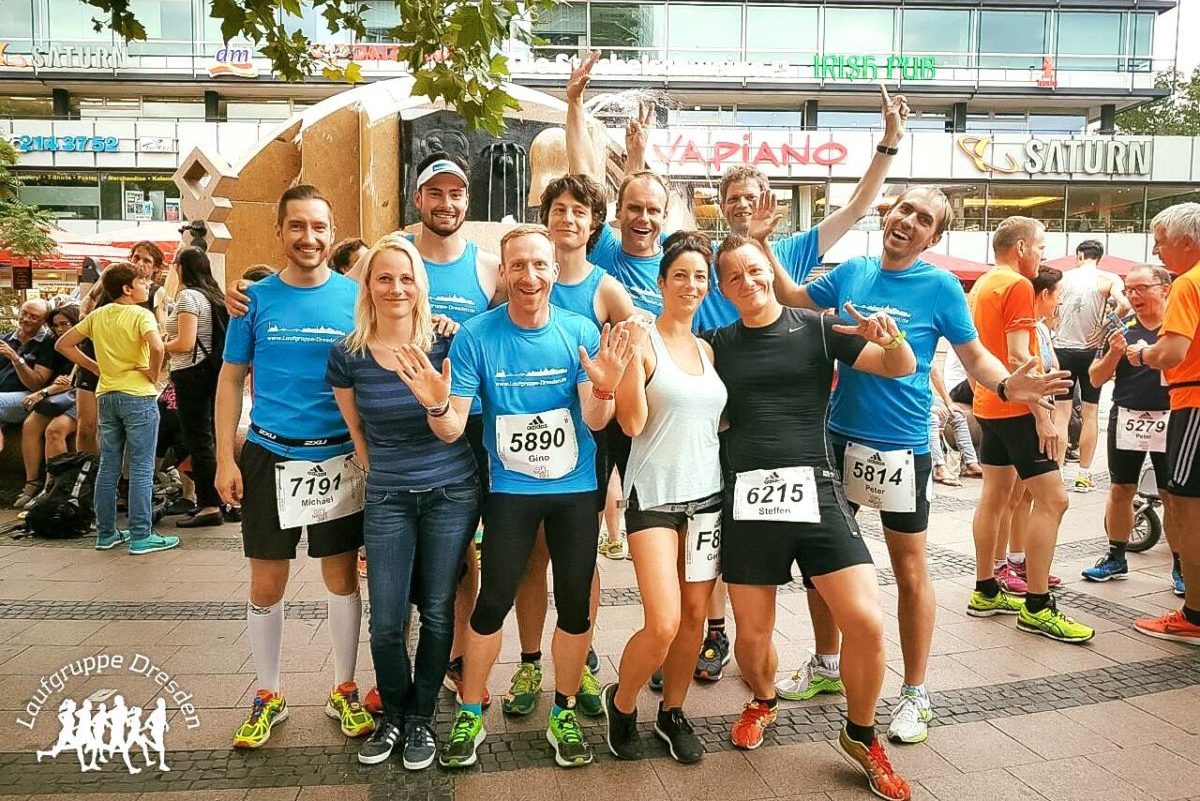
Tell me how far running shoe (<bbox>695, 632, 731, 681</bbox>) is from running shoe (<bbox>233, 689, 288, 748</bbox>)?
1.76 meters

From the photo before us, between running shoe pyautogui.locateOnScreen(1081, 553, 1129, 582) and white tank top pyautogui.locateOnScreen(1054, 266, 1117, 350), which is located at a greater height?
white tank top pyautogui.locateOnScreen(1054, 266, 1117, 350)

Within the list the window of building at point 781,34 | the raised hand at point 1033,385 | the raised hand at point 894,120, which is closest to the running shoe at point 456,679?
the raised hand at point 1033,385

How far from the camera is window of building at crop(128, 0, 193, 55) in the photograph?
3469 centimetres

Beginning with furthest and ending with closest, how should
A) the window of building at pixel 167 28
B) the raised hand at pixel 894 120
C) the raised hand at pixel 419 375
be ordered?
the window of building at pixel 167 28 < the raised hand at pixel 894 120 < the raised hand at pixel 419 375

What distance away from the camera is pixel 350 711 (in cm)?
348

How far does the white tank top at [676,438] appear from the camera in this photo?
3176 mm

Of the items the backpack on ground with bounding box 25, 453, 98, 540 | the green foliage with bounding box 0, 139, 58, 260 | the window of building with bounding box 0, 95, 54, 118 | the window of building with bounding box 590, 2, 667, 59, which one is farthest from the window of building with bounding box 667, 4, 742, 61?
the backpack on ground with bounding box 25, 453, 98, 540

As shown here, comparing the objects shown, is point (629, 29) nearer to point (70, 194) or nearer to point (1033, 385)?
point (70, 194)

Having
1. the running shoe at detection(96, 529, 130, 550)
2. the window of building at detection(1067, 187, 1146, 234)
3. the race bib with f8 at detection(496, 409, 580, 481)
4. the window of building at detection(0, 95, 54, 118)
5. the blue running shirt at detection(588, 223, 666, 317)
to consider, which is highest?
the window of building at detection(0, 95, 54, 118)

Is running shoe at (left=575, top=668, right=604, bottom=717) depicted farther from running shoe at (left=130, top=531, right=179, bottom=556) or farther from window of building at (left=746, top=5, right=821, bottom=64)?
window of building at (left=746, top=5, right=821, bottom=64)

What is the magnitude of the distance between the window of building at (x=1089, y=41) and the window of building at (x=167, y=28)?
35.4 metres

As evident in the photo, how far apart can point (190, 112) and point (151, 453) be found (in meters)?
34.7

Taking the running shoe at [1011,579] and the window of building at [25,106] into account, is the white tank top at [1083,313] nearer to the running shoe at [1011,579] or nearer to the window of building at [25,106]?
the running shoe at [1011,579]

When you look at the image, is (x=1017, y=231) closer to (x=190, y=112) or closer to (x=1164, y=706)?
(x=1164, y=706)
